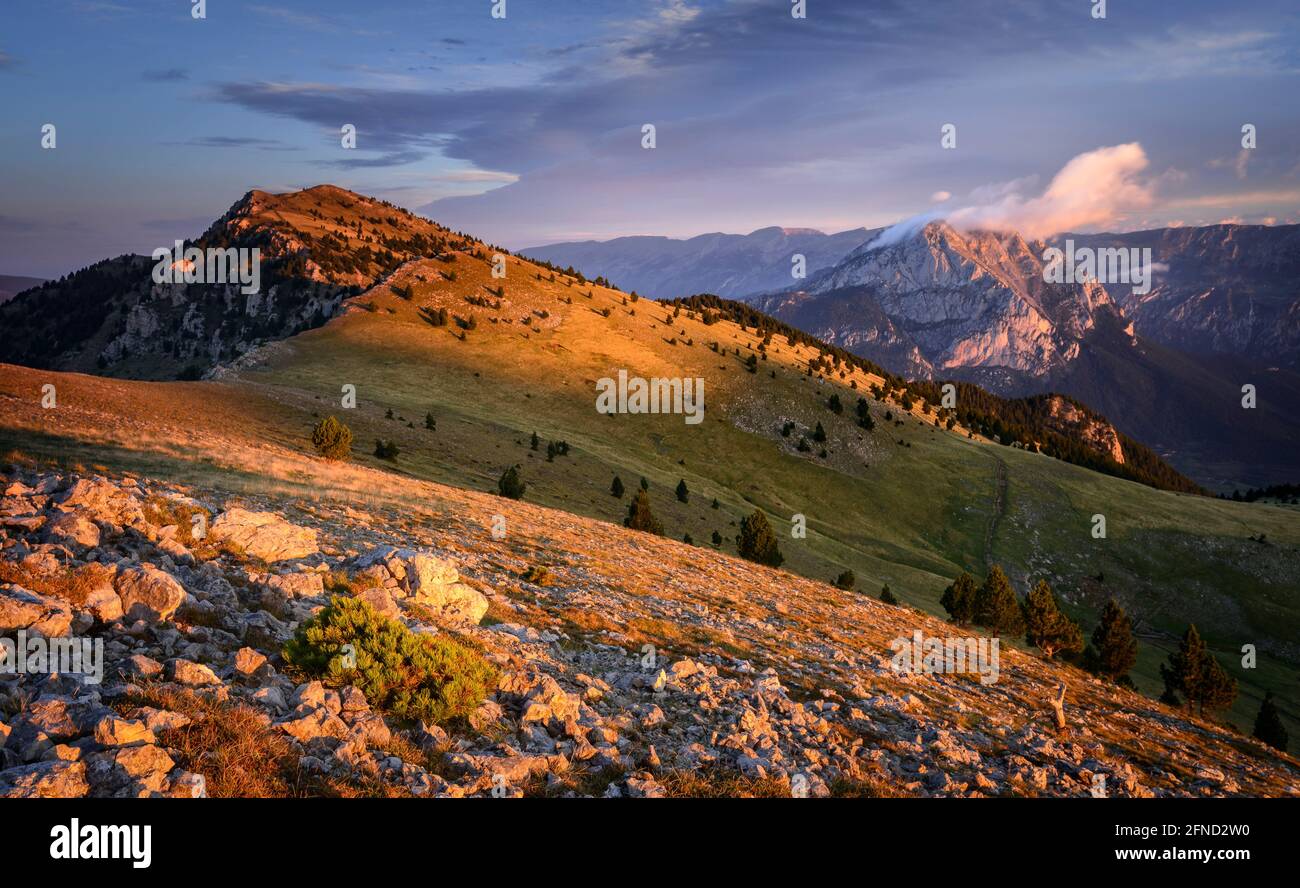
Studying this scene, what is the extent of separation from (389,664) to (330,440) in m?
30.8

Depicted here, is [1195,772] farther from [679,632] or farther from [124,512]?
[124,512]

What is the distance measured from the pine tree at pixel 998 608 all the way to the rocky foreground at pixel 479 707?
19.7m

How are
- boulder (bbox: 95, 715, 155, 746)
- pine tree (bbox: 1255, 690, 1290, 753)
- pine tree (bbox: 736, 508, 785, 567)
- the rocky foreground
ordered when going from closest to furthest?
boulder (bbox: 95, 715, 155, 746)
the rocky foreground
pine tree (bbox: 1255, 690, 1290, 753)
pine tree (bbox: 736, 508, 785, 567)

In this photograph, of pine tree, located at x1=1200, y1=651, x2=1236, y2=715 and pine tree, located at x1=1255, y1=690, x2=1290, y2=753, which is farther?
pine tree, located at x1=1200, y1=651, x2=1236, y2=715

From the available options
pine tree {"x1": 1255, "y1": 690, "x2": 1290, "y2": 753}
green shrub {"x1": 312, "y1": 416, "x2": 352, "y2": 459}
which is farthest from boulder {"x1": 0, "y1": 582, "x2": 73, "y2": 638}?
pine tree {"x1": 1255, "y1": 690, "x2": 1290, "y2": 753}

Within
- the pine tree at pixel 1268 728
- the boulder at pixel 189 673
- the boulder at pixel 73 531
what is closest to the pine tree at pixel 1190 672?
the pine tree at pixel 1268 728

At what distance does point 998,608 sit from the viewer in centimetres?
4375

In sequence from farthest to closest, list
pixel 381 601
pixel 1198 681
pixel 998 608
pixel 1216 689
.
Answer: pixel 998 608
pixel 1198 681
pixel 1216 689
pixel 381 601

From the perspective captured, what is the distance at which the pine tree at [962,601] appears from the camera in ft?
150

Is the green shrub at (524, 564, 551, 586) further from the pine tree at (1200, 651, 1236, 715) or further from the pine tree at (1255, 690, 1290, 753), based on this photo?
the pine tree at (1255, 690, 1290, 753)
